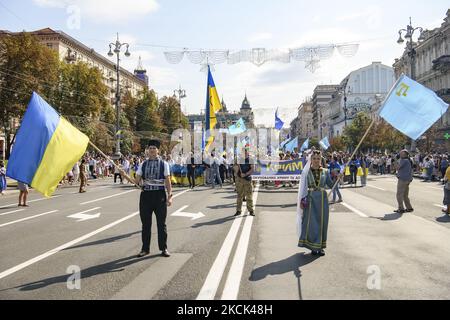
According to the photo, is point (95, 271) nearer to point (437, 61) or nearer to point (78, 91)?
point (78, 91)

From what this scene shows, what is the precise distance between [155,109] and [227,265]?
243 ft

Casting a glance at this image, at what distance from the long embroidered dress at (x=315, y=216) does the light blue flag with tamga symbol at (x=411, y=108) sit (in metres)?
1.90

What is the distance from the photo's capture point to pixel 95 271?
601 centimetres

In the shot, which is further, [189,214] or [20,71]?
[20,71]

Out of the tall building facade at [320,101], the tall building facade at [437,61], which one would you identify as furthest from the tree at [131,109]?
the tall building facade at [320,101]

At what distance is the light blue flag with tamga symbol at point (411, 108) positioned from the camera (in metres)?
7.59

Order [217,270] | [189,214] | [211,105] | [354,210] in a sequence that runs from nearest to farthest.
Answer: [217,270] → [189,214] → [354,210] → [211,105]

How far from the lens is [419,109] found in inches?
303

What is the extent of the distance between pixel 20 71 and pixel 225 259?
3237 centimetres

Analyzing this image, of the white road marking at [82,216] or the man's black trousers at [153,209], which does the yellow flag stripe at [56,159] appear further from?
the white road marking at [82,216]

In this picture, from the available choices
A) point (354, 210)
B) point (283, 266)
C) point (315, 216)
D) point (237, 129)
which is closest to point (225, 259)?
point (283, 266)

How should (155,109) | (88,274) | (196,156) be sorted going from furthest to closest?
(155,109), (196,156), (88,274)

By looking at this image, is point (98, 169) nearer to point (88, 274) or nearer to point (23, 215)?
point (23, 215)
